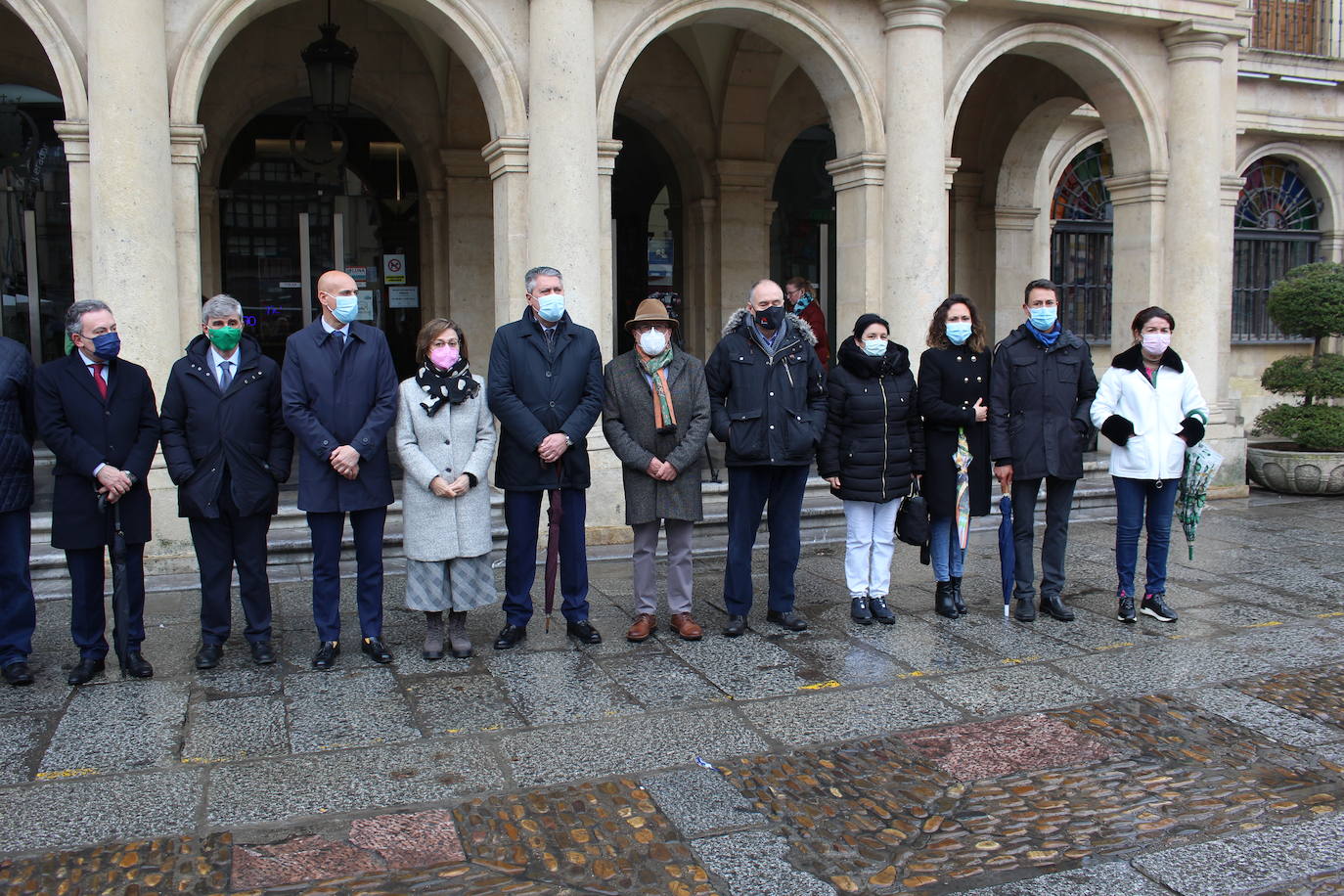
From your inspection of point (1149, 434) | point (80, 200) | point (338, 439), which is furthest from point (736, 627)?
point (80, 200)

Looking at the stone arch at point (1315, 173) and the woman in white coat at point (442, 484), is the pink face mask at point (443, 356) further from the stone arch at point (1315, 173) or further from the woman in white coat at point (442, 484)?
the stone arch at point (1315, 173)

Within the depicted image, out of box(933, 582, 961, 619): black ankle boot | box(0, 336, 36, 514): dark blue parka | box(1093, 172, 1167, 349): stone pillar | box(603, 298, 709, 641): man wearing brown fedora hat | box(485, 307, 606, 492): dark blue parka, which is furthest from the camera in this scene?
box(1093, 172, 1167, 349): stone pillar

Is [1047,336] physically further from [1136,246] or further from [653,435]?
[1136,246]

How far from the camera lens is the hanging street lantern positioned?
30.1 ft

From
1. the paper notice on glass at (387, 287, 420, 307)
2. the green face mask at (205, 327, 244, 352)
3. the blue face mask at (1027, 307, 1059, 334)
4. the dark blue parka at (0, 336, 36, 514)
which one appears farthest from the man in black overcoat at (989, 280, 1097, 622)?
the paper notice on glass at (387, 287, 420, 307)

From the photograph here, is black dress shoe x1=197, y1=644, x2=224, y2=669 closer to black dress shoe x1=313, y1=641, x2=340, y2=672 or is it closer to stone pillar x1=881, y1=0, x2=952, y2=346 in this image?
black dress shoe x1=313, y1=641, x2=340, y2=672

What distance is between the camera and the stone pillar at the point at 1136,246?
432 inches

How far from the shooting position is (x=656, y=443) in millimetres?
6086

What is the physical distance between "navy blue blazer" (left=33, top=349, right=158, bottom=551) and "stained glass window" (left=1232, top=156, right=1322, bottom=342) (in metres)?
15.5

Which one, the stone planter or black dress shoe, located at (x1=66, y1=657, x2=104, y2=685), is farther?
the stone planter

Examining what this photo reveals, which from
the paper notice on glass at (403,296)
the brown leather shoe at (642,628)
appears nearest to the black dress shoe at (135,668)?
the brown leather shoe at (642,628)

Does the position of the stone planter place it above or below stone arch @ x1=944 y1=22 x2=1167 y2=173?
below

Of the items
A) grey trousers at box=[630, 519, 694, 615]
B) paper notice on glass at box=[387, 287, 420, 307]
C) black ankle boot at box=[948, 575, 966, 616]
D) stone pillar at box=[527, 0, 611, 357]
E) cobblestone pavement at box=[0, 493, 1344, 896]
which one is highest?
stone pillar at box=[527, 0, 611, 357]

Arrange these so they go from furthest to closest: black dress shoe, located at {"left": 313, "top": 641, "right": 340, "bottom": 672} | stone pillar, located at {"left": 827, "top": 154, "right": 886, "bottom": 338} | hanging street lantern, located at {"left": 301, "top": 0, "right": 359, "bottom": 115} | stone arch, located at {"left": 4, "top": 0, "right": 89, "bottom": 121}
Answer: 1. stone pillar, located at {"left": 827, "top": 154, "right": 886, "bottom": 338}
2. hanging street lantern, located at {"left": 301, "top": 0, "right": 359, "bottom": 115}
3. stone arch, located at {"left": 4, "top": 0, "right": 89, "bottom": 121}
4. black dress shoe, located at {"left": 313, "top": 641, "right": 340, "bottom": 672}
